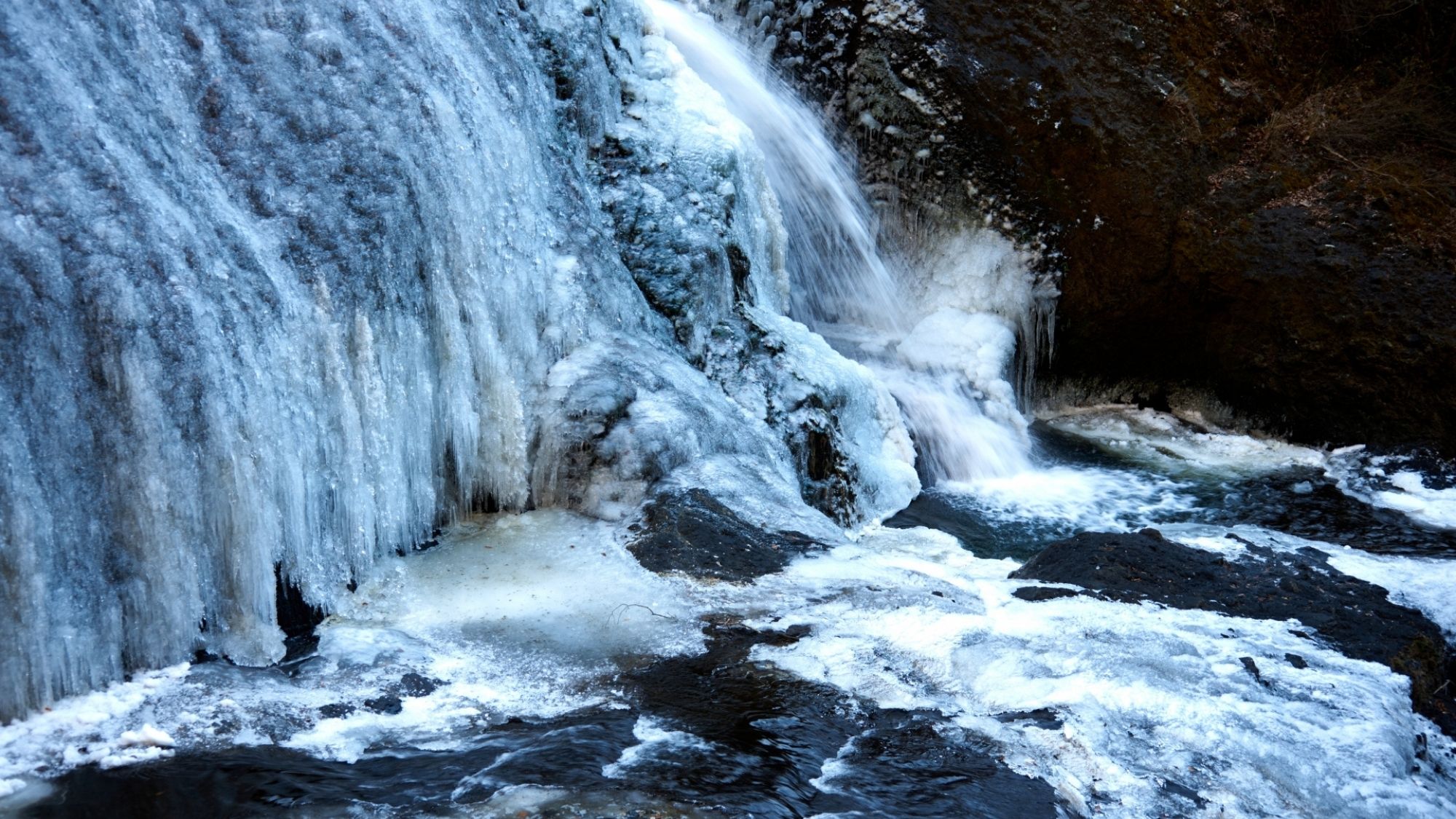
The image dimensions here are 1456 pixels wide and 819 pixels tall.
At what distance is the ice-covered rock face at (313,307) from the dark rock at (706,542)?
0.26 metres

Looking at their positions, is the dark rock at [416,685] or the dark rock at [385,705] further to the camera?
the dark rock at [416,685]

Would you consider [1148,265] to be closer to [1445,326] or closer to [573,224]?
[1445,326]

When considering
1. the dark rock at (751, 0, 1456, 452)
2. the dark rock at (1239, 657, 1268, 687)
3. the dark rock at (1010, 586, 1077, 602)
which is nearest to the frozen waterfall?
the dark rock at (1010, 586, 1077, 602)

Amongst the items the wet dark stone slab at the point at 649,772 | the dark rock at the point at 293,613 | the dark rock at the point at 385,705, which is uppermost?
the dark rock at the point at 293,613

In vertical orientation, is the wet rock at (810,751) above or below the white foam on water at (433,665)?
below

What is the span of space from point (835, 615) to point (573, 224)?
8.84 ft

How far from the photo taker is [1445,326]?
8.34 m

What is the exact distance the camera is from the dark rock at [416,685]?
3.46 metres

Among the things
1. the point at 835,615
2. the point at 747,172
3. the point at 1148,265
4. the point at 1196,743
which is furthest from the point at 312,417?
the point at 1148,265

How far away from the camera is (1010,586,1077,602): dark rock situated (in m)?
4.33

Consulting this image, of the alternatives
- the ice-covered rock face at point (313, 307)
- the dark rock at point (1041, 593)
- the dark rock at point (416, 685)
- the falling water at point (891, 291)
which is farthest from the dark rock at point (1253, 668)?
the falling water at point (891, 291)

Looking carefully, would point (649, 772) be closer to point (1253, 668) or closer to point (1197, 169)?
point (1253, 668)

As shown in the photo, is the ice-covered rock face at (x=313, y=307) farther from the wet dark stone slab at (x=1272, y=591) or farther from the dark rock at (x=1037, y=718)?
the dark rock at (x=1037, y=718)

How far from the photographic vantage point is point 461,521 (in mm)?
4926
